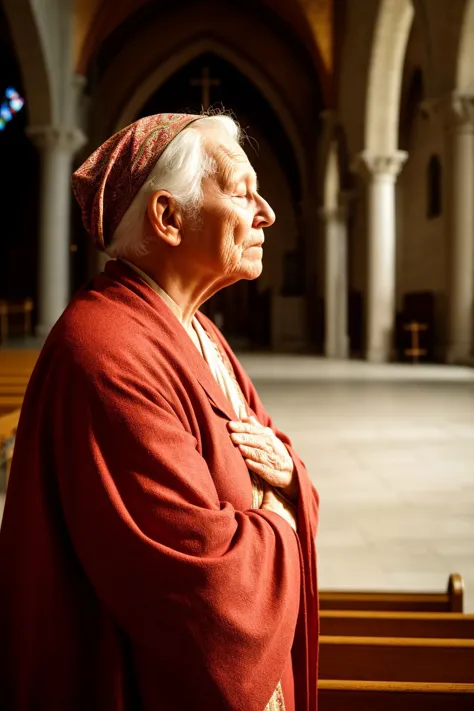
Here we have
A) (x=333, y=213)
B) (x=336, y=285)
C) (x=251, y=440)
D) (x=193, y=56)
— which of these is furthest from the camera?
(x=193, y=56)

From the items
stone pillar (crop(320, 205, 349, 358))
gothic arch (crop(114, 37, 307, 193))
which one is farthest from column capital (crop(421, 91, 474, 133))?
gothic arch (crop(114, 37, 307, 193))

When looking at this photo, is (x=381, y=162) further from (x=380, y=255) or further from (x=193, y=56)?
(x=193, y=56)

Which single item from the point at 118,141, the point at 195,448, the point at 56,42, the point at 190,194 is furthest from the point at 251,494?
the point at 56,42

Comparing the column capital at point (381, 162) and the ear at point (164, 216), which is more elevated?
the column capital at point (381, 162)

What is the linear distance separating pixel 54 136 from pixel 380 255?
7.77 metres

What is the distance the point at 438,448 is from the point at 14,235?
2641cm

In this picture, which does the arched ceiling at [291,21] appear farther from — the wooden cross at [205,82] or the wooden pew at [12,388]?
the wooden pew at [12,388]

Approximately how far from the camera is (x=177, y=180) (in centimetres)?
137

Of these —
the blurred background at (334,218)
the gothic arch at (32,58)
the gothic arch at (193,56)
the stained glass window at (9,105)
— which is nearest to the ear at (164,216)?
the blurred background at (334,218)

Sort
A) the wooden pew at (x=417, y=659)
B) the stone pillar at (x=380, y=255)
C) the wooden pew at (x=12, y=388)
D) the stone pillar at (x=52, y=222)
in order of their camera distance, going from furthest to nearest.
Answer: the stone pillar at (x=52, y=222) < the stone pillar at (x=380, y=255) < the wooden pew at (x=12, y=388) < the wooden pew at (x=417, y=659)

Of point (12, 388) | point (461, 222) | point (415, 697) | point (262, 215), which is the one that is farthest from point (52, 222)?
point (415, 697)

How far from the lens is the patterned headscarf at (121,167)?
1.38 metres

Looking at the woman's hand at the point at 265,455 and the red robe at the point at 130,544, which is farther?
the woman's hand at the point at 265,455

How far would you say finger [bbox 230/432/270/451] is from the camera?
1443mm
